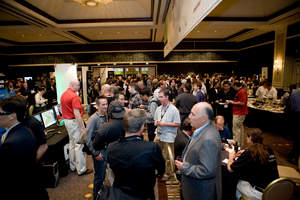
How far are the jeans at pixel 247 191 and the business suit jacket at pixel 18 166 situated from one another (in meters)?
2.35

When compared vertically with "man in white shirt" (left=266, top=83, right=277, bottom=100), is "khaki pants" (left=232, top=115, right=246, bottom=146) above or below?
below

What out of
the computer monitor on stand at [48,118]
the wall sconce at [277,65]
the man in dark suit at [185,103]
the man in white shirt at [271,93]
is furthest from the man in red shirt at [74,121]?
the wall sconce at [277,65]

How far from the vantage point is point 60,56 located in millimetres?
14344

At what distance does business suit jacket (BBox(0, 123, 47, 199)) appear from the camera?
1619 mm

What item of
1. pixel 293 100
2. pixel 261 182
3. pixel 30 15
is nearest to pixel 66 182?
pixel 261 182

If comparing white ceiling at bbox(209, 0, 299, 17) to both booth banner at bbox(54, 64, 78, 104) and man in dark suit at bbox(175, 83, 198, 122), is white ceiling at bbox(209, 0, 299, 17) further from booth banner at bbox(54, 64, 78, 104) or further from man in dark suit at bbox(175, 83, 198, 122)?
booth banner at bbox(54, 64, 78, 104)

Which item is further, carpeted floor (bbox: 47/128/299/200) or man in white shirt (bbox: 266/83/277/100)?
man in white shirt (bbox: 266/83/277/100)

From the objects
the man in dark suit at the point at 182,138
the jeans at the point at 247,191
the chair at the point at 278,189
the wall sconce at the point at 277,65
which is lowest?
the jeans at the point at 247,191

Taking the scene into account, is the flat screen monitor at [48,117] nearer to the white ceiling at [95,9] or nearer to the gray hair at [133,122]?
the gray hair at [133,122]

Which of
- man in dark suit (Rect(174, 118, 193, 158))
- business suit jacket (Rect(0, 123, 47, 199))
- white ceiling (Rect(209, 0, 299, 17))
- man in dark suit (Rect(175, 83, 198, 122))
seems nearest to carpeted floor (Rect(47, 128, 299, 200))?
business suit jacket (Rect(0, 123, 47, 199))

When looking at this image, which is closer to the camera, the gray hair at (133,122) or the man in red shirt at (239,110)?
the gray hair at (133,122)

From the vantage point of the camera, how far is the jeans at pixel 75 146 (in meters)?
3.54

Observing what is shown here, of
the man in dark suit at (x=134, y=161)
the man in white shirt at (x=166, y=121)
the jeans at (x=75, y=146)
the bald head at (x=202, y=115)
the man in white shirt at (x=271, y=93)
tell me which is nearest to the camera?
the man in dark suit at (x=134, y=161)

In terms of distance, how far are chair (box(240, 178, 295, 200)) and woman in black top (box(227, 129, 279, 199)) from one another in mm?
155
